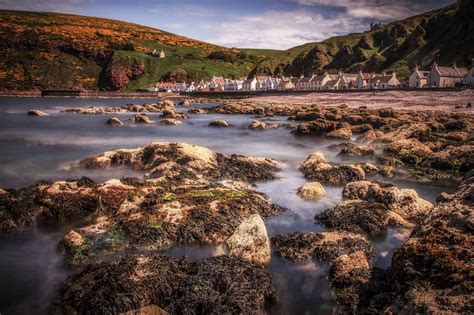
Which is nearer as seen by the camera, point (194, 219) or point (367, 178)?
point (194, 219)

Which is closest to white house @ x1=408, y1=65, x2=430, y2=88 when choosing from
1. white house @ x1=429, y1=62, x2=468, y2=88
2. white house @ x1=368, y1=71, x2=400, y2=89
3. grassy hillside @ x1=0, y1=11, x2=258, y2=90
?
white house @ x1=429, y1=62, x2=468, y2=88

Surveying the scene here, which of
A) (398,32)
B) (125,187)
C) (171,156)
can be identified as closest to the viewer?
(125,187)

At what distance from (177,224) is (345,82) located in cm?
12901

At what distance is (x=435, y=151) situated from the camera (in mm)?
25547

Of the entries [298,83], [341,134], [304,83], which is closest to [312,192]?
[341,134]

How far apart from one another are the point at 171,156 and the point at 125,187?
209 inches

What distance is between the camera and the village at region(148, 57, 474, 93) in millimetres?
97562

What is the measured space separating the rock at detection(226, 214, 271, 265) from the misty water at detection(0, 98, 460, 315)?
456 millimetres

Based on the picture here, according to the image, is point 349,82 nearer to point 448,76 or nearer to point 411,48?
point 448,76

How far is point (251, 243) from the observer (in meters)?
10.2

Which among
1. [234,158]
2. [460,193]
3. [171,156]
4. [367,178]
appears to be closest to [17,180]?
[171,156]

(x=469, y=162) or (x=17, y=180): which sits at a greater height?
(x=469, y=162)

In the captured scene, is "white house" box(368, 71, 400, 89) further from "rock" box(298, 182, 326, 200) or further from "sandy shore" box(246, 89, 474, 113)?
"rock" box(298, 182, 326, 200)

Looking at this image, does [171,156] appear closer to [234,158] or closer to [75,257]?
[234,158]
